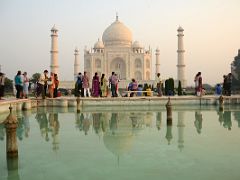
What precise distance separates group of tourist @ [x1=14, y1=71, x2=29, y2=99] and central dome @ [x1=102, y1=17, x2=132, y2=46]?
98.0 feet

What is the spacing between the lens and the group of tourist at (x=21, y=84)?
1088 centimetres

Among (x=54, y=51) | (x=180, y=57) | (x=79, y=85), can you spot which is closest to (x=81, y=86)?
(x=79, y=85)

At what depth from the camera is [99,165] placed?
358cm

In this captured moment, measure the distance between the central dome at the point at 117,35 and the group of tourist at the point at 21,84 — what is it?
2987cm

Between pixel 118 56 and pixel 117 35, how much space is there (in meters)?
2.52

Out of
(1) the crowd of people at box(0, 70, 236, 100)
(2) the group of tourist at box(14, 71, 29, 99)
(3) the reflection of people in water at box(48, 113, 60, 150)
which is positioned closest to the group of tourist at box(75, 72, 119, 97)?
(1) the crowd of people at box(0, 70, 236, 100)

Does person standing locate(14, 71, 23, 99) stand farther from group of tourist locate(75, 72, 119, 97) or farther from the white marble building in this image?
the white marble building

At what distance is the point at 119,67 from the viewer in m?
42.8

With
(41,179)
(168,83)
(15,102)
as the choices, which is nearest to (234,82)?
(168,83)

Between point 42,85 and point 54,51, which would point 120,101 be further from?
point 54,51

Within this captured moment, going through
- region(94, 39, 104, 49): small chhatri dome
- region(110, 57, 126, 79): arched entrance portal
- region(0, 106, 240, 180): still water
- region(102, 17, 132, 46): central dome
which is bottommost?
region(0, 106, 240, 180): still water

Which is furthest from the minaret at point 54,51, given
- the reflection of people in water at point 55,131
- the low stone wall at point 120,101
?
the reflection of people in water at point 55,131

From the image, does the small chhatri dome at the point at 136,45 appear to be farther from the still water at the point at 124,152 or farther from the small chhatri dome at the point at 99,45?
the still water at the point at 124,152

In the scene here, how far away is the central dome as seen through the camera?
41219 millimetres
